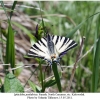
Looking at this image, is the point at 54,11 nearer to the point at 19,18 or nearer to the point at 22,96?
the point at 19,18

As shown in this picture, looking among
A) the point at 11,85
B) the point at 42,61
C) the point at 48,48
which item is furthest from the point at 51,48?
the point at 11,85

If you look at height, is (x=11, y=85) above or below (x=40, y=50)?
below

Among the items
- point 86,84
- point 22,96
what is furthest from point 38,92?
point 86,84

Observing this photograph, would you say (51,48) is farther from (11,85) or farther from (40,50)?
(11,85)

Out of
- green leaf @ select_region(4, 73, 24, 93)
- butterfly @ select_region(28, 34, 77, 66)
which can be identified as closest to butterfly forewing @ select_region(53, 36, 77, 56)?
butterfly @ select_region(28, 34, 77, 66)

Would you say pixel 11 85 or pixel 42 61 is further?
pixel 42 61

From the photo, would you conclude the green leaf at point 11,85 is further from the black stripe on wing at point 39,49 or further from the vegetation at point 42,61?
the black stripe on wing at point 39,49
